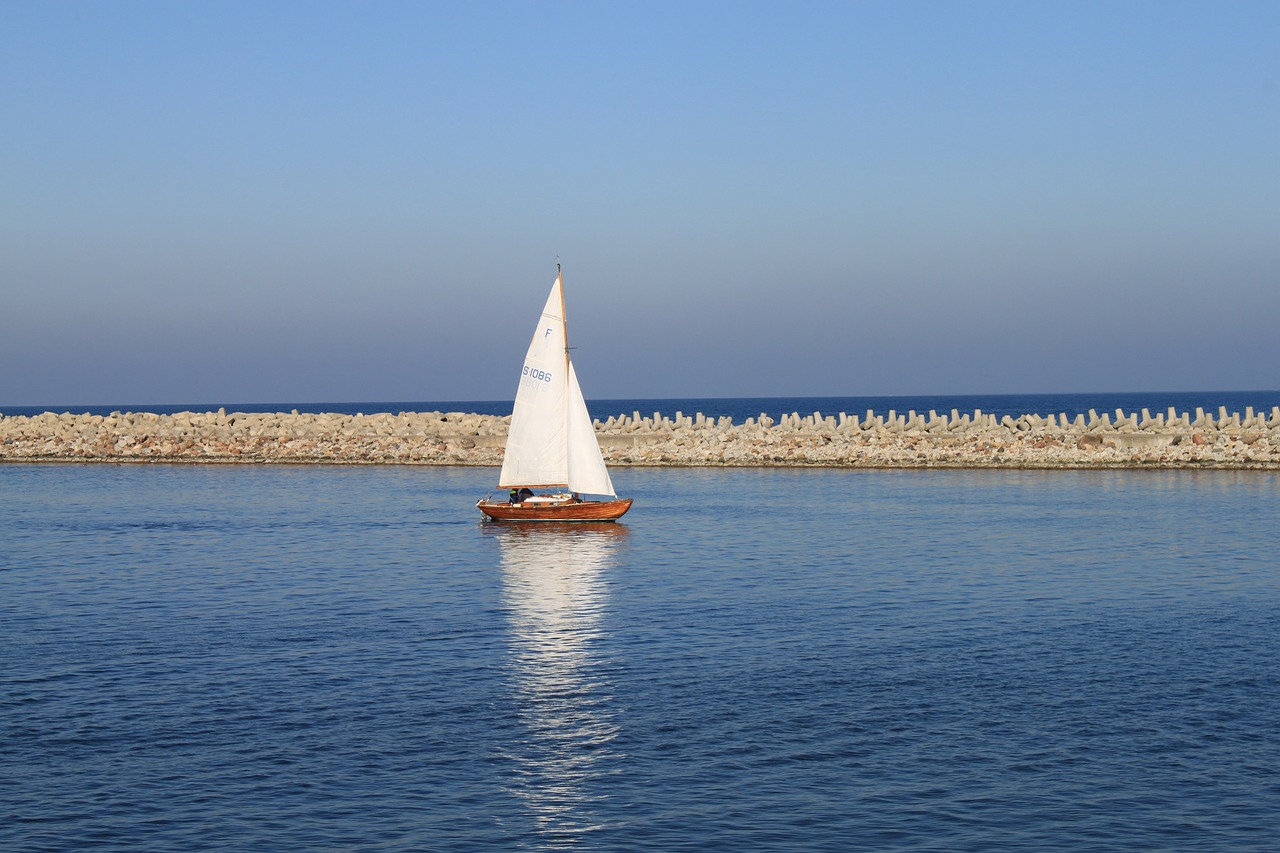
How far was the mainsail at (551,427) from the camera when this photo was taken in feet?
151

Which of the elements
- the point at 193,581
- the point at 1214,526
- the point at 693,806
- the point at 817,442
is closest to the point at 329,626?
the point at 193,581

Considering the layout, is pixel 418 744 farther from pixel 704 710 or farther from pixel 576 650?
pixel 576 650

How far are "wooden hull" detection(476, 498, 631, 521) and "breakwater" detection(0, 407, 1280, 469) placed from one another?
99.7 ft

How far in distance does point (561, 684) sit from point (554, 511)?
25.8 m

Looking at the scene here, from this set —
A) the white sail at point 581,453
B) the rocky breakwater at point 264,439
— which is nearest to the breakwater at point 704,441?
the rocky breakwater at point 264,439

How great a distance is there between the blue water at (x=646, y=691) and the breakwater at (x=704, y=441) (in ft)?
100

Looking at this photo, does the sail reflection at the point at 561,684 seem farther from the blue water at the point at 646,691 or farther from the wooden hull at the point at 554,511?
the wooden hull at the point at 554,511

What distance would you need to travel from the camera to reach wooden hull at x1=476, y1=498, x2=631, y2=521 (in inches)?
1832

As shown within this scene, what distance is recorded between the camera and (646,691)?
20.9 m

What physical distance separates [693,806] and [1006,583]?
1903cm

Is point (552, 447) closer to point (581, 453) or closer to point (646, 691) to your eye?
point (581, 453)

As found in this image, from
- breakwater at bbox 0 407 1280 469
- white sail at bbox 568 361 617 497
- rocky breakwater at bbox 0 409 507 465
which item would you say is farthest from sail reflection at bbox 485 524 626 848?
rocky breakwater at bbox 0 409 507 465

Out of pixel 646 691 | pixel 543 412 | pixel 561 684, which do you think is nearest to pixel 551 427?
pixel 543 412

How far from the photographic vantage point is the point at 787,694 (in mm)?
20641
